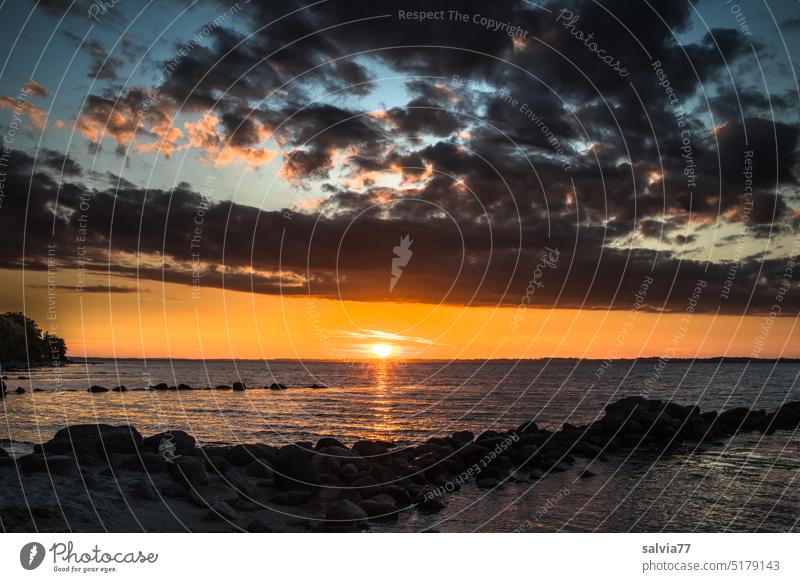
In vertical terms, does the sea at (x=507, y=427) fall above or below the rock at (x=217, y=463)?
below

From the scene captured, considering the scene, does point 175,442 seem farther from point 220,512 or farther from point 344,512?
point 344,512

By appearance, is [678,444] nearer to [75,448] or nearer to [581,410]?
[581,410]

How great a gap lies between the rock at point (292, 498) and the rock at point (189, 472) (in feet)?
8.32

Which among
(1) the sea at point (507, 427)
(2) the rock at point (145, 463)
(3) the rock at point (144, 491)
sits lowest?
(1) the sea at point (507, 427)

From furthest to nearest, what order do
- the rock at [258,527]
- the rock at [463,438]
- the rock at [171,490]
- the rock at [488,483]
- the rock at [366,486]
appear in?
the rock at [463,438], the rock at [488,483], the rock at [366,486], the rock at [171,490], the rock at [258,527]

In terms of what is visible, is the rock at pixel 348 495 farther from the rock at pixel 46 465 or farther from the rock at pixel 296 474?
the rock at pixel 46 465

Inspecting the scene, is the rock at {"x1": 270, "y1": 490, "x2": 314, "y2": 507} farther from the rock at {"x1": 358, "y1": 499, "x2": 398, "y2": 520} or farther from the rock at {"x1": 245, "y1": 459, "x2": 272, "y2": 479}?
the rock at {"x1": 245, "y1": 459, "x2": 272, "y2": 479}

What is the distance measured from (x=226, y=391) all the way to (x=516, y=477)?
76.5 metres

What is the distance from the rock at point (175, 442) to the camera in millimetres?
27594

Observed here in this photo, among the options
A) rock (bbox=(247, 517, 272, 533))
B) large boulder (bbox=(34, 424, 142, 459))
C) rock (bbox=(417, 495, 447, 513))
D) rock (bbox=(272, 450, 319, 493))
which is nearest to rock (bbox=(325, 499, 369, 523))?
rock (bbox=(247, 517, 272, 533))

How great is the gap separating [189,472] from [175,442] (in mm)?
7190

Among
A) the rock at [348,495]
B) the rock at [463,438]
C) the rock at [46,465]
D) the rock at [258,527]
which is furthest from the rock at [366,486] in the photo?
the rock at [463,438]

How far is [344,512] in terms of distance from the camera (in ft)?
65.6

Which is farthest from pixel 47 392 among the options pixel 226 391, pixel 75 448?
pixel 75 448
